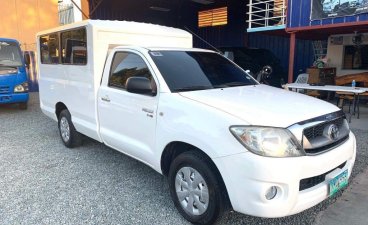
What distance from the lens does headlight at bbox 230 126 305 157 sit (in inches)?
97.2

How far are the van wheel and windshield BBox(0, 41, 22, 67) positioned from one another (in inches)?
179

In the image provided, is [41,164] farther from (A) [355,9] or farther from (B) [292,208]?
(A) [355,9]

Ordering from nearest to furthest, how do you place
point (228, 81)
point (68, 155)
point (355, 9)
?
point (228, 81) → point (68, 155) → point (355, 9)

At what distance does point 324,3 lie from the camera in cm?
827

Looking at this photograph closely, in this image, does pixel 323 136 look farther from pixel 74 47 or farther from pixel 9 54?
pixel 9 54

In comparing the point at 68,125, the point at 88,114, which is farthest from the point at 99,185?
the point at 68,125

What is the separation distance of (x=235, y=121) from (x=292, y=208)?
32.4 inches

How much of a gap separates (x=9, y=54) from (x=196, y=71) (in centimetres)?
763

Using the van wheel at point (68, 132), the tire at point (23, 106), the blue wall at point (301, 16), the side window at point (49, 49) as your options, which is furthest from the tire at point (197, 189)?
the tire at point (23, 106)

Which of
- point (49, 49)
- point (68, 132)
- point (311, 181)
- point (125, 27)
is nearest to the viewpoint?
point (311, 181)

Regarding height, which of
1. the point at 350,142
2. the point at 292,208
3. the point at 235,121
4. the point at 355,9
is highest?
the point at 355,9

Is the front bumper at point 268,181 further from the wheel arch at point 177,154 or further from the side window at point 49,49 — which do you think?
the side window at point 49,49

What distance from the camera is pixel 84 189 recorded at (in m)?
3.86

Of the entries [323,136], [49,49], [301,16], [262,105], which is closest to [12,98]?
[49,49]
